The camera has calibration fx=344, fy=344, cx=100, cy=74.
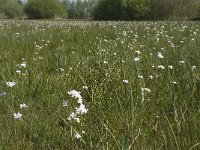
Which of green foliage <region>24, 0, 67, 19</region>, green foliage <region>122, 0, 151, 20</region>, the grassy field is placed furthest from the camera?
green foliage <region>24, 0, 67, 19</region>

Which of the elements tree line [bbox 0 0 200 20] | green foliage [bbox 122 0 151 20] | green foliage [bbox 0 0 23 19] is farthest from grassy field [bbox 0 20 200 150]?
green foliage [bbox 0 0 23 19]

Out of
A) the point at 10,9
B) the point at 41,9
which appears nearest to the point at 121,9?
the point at 41,9

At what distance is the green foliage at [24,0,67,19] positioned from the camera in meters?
75.6

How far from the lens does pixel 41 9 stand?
253 feet

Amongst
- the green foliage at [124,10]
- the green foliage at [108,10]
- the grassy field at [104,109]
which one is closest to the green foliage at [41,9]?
the green foliage at [108,10]

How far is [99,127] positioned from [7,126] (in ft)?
2.45

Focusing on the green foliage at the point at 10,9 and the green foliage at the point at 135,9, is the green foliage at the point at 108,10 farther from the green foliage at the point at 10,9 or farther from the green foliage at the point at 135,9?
the green foliage at the point at 10,9

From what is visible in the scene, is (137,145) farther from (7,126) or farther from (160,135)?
(7,126)

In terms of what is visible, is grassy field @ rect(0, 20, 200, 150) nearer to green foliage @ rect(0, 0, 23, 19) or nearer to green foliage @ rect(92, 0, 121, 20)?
green foliage @ rect(92, 0, 121, 20)

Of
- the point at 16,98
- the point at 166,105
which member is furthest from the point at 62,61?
the point at 166,105

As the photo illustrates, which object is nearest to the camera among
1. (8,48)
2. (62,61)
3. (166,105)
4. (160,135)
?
(160,135)

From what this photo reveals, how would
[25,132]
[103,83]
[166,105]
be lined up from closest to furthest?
[25,132] < [166,105] < [103,83]

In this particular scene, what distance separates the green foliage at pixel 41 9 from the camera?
248 feet

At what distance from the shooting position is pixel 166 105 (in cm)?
322
